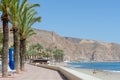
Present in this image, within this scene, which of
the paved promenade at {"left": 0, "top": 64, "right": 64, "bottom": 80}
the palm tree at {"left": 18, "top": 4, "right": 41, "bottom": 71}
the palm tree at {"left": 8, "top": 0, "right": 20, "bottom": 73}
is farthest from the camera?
the palm tree at {"left": 18, "top": 4, "right": 41, "bottom": 71}

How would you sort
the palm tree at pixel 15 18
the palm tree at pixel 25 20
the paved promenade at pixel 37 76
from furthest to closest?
the palm tree at pixel 25 20
the palm tree at pixel 15 18
the paved promenade at pixel 37 76

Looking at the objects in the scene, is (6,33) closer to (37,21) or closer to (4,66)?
(4,66)

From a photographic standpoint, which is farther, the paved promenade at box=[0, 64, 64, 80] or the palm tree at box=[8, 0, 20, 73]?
the palm tree at box=[8, 0, 20, 73]

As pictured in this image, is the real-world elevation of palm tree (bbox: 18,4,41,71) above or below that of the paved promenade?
above

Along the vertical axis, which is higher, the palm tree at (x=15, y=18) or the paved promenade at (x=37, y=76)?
the palm tree at (x=15, y=18)

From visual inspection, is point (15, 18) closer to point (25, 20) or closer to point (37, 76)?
point (37, 76)

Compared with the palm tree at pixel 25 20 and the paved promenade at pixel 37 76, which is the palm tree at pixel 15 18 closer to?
the paved promenade at pixel 37 76

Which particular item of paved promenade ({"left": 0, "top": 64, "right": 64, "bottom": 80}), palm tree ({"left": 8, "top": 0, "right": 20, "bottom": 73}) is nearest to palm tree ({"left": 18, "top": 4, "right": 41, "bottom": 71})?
palm tree ({"left": 8, "top": 0, "right": 20, "bottom": 73})

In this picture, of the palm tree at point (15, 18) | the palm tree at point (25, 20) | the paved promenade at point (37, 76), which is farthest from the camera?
the palm tree at point (25, 20)

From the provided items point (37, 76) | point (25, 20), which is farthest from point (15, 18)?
point (25, 20)

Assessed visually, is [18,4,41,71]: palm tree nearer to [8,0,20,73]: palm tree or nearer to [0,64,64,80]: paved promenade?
[8,0,20,73]: palm tree

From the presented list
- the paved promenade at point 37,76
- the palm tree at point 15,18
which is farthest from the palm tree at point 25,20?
the paved promenade at point 37,76

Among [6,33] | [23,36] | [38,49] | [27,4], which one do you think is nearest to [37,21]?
[23,36]

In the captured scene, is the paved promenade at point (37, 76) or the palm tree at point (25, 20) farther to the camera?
the palm tree at point (25, 20)
